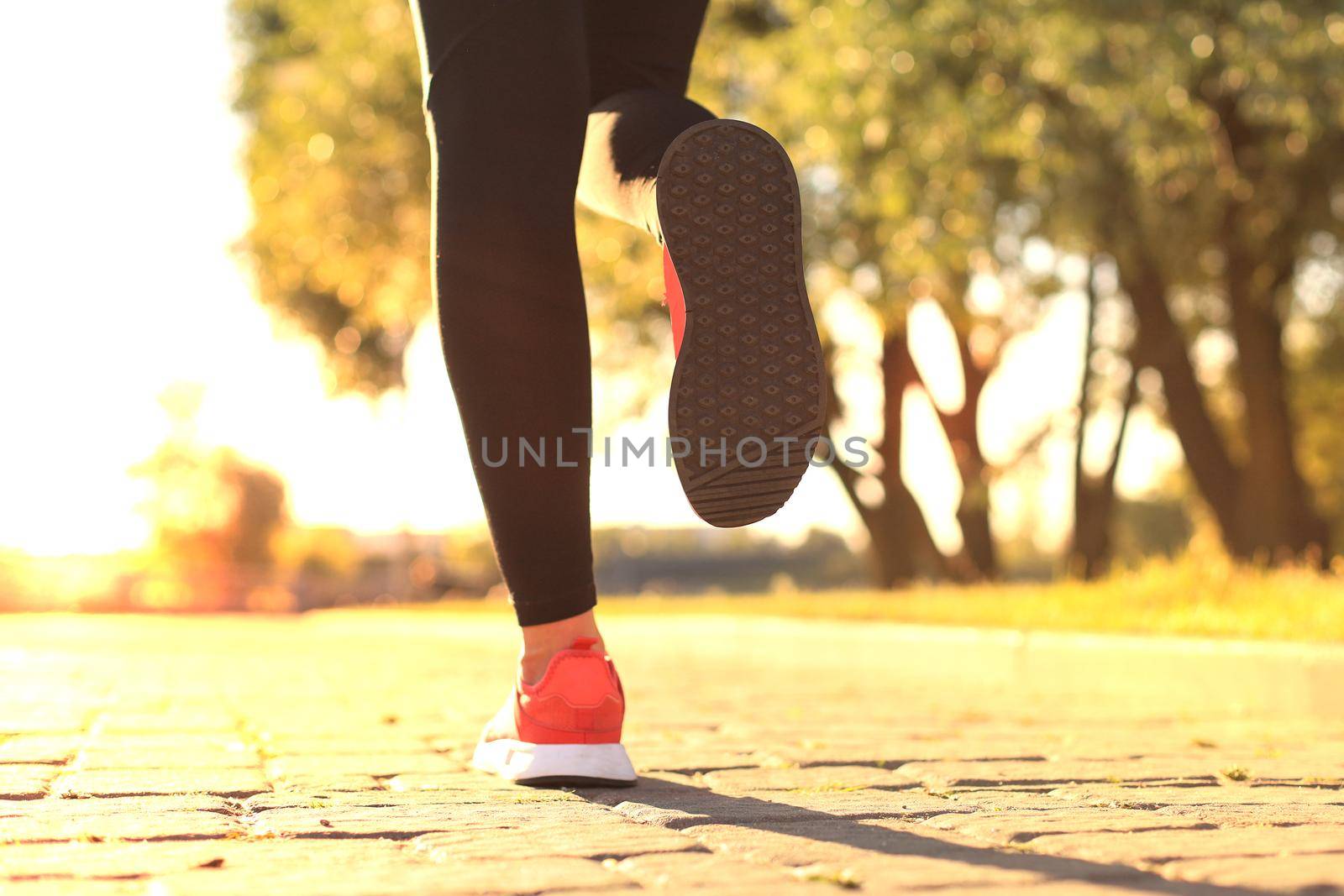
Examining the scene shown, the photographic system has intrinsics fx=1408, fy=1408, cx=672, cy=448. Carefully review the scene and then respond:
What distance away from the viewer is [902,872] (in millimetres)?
1664

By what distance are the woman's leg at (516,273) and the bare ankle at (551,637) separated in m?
0.09

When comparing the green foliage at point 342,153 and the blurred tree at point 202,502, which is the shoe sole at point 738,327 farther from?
the blurred tree at point 202,502

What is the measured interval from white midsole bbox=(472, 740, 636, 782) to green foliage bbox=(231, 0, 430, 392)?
13.9m

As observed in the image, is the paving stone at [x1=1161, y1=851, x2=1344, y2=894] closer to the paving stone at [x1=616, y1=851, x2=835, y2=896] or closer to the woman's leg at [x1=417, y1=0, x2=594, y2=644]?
the paving stone at [x1=616, y1=851, x2=835, y2=896]

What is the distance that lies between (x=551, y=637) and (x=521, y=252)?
636 mm

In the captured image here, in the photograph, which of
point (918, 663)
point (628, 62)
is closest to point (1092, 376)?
point (918, 663)

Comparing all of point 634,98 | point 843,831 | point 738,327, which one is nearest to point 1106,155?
point 634,98

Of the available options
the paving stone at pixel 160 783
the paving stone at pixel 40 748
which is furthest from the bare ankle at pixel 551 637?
the paving stone at pixel 40 748

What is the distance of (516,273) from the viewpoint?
87.0 inches

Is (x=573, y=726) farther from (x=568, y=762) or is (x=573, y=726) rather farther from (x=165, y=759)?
(x=165, y=759)

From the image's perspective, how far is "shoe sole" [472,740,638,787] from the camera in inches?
93.2

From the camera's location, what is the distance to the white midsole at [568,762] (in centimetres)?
237

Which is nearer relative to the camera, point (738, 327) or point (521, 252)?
point (738, 327)

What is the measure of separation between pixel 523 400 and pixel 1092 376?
1567 centimetres
